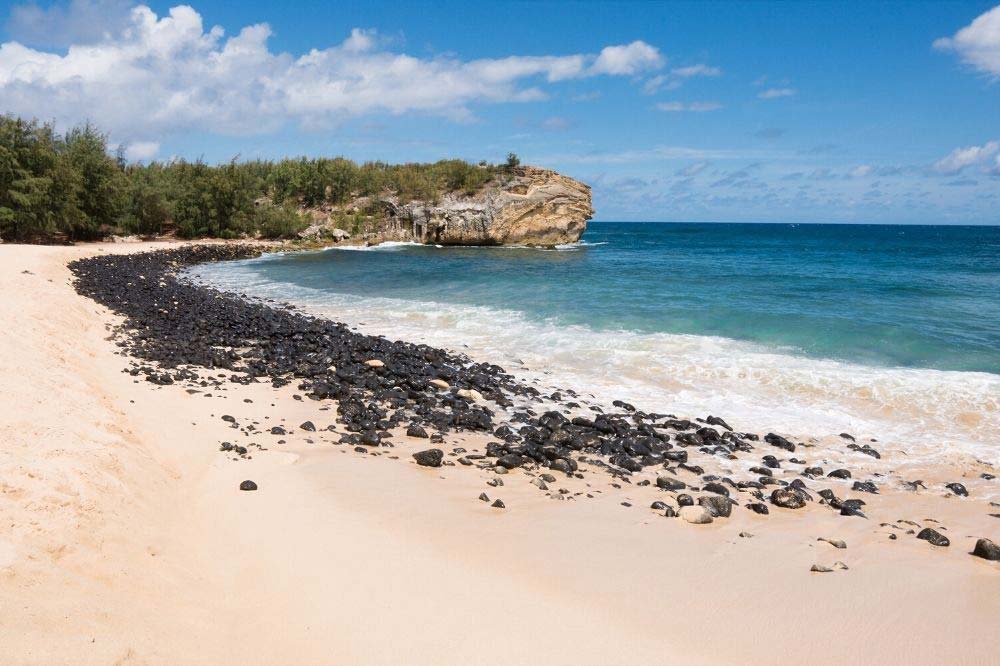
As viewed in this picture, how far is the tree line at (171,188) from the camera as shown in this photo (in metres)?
35.2

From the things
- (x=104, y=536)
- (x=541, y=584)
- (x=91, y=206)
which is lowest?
(x=541, y=584)

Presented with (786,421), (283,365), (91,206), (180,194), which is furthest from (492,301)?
(180,194)

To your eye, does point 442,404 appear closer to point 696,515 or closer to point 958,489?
point 696,515

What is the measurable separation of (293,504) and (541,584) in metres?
2.76

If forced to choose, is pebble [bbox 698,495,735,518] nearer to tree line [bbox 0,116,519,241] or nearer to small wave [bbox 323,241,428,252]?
tree line [bbox 0,116,519,241]

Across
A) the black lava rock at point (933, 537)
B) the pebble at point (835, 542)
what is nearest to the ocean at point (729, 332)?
the black lava rock at point (933, 537)

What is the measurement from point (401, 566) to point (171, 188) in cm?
5310

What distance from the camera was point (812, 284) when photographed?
29.2 m

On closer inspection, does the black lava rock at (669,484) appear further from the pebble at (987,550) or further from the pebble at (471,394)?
the pebble at (471,394)

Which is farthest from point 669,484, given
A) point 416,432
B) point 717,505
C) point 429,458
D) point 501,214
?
point 501,214

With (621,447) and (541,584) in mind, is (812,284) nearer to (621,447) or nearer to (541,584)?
(621,447)

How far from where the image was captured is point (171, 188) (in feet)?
161

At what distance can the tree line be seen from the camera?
116 ft

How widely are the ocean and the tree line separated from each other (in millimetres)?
10874
